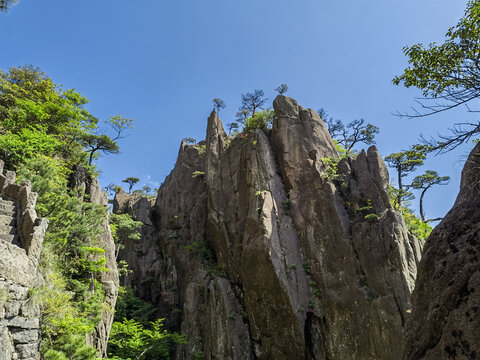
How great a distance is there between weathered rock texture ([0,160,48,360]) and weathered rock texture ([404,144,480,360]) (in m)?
8.99

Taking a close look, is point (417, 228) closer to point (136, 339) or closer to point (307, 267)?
point (307, 267)

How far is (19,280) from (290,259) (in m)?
13.0

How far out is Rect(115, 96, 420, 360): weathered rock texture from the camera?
14.5 metres

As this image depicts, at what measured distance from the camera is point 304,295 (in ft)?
52.9

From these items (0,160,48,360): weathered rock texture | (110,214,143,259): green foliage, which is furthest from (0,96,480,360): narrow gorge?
(110,214,143,259): green foliage

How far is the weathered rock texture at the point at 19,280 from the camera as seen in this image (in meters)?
7.45

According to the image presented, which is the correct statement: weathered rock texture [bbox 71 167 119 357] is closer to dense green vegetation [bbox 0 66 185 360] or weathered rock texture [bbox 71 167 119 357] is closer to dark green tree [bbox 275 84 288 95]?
dense green vegetation [bbox 0 66 185 360]

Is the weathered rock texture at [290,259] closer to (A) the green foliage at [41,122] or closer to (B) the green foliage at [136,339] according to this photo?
(B) the green foliage at [136,339]

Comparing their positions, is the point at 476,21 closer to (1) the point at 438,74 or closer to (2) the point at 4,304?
(1) the point at 438,74

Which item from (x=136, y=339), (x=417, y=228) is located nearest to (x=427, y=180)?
(x=417, y=228)

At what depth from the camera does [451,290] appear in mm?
3418

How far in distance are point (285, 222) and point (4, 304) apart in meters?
14.1

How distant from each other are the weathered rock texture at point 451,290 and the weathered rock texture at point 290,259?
11.4m

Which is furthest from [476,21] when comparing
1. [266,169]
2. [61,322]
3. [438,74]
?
[266,169]
